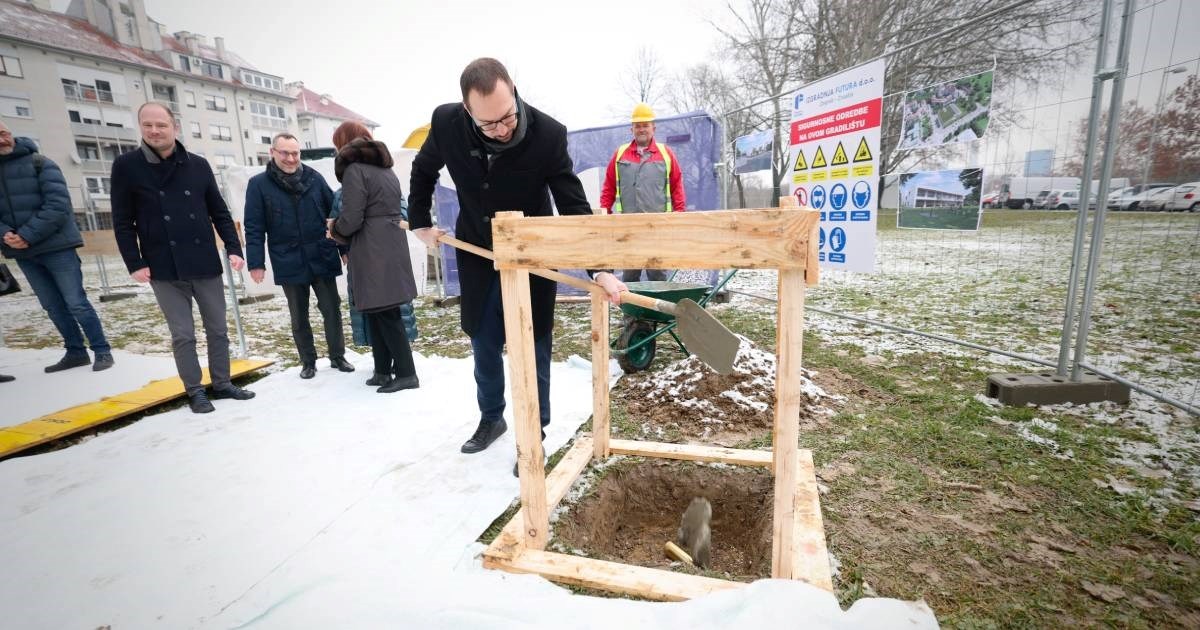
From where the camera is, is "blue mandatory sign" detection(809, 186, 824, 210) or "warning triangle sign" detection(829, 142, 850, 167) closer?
"warning triangle sign" detection(829, 142, 850, 167)

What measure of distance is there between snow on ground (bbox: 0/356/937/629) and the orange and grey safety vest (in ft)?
8.17

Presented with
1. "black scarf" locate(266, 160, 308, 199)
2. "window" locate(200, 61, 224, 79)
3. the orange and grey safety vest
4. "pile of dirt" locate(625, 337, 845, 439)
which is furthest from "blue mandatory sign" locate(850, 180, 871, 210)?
"window" locate(200, 61, 224, 79)

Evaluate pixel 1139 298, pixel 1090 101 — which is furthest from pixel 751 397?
pixel 1139 298

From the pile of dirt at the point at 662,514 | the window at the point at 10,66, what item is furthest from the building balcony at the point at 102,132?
the pile of dirt at the point at 662,514

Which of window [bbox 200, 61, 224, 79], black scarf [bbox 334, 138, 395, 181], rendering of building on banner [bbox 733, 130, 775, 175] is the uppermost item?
window [bbox 200, 61, 224, 79]

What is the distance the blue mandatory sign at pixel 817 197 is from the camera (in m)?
4.23

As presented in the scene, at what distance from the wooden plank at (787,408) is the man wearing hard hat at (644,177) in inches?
136

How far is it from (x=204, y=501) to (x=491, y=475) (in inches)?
52.4

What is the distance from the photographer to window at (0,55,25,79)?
2238 centimetres

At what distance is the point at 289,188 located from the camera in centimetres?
368

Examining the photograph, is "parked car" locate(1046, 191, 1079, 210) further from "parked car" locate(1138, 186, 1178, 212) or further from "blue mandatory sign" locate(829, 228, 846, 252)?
"blue mandatory sign" locate(829, 228, 846, 252)

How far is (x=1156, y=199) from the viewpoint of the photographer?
2785mm

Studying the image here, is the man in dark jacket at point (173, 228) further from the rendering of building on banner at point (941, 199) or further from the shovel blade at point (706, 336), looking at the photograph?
the rendering of building on banner at point (941, 199)

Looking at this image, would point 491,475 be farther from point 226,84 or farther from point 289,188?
point 226,84
